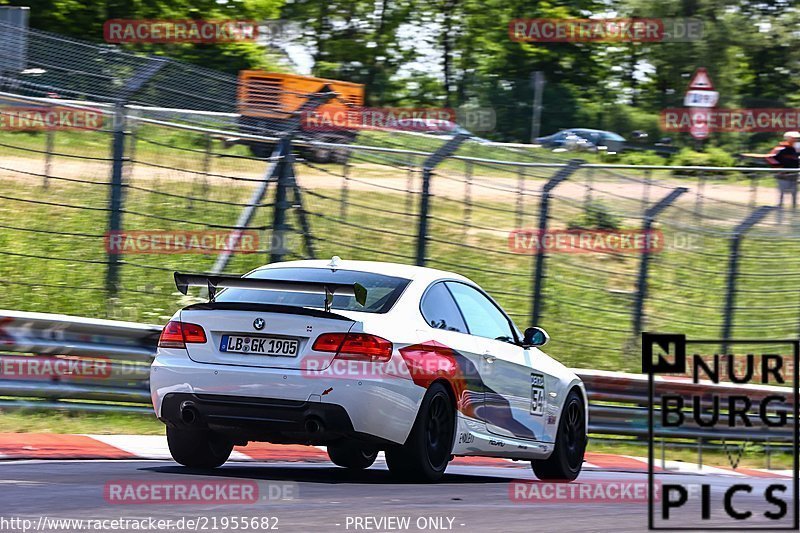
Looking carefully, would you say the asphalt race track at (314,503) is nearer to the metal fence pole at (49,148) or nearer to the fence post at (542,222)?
the fence post at (542,222)

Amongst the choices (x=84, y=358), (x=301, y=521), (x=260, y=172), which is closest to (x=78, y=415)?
(x=84, y=358)

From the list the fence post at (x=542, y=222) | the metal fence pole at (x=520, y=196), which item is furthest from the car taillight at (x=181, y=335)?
the metal fence pole at (x=520, y=196)

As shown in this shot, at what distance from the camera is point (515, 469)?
11.7 m

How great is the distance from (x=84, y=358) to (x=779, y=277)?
8565 millimetres

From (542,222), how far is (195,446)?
20.3 feet

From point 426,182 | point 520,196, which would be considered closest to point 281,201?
point 426,182

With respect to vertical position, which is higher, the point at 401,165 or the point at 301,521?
the point at 401,165

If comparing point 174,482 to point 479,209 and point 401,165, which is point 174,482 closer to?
point 401,165

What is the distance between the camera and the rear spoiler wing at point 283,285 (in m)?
8.17

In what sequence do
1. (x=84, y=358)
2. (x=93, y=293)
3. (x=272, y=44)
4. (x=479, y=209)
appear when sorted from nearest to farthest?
(x=84, y=358) < (x=93, y=293) < (x=479, y=209) < (x=272, y=44)
